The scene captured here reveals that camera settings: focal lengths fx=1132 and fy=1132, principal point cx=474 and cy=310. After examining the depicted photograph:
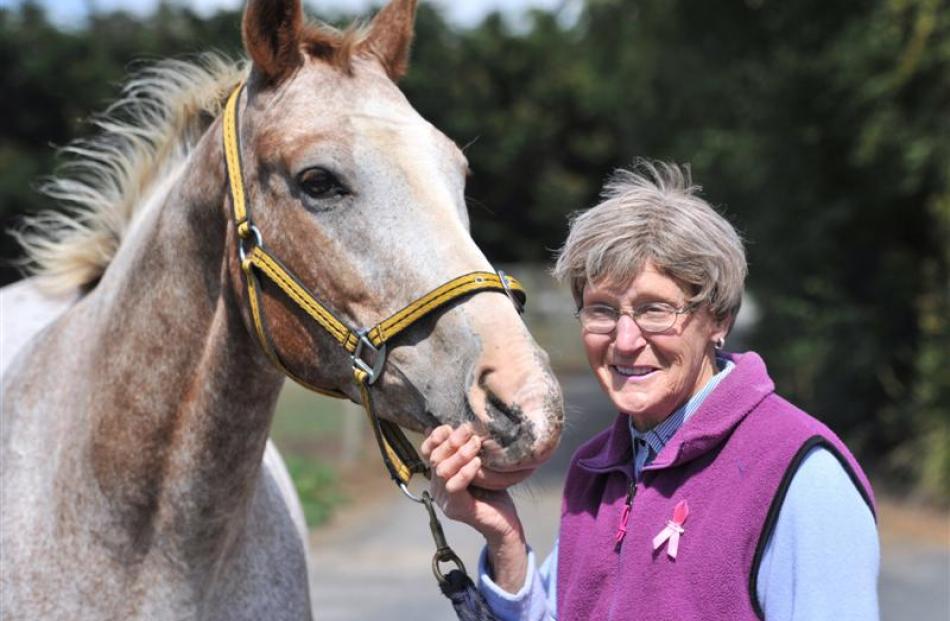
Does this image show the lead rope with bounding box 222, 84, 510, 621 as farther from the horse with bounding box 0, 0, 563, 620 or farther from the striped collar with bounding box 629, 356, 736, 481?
the striped collar with bounding box 629, 356, 736, 481

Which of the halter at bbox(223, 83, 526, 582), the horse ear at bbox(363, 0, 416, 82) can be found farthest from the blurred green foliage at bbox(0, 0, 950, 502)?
the halter at bbox(223, 83, 526, 582)

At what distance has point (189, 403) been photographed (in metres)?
2.47

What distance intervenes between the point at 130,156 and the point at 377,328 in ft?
4.73

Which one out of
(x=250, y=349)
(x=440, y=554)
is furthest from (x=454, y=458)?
(x=250, y=349)

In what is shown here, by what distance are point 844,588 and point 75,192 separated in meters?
2.68

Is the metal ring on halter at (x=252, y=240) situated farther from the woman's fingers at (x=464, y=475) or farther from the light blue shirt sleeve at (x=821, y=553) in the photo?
the light blue shirt sleeve at (x=821, y=553)

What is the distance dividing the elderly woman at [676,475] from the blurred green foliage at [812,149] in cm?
447

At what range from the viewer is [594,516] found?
2.27m

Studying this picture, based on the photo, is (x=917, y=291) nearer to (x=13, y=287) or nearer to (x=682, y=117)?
(x=682, y=117)

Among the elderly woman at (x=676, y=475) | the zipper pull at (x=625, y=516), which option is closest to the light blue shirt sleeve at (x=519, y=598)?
the elderly woman at (x=676, y=475)

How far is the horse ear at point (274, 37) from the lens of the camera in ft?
7.77

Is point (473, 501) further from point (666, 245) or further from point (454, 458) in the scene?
point (666, 245)

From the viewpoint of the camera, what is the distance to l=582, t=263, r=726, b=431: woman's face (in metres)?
2.07

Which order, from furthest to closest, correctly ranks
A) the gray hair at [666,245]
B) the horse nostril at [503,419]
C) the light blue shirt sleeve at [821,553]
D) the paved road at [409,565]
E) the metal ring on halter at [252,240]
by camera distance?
the paved road at [409,565]
the metal ring on halter at [252,240]
the gray hair at [666,245]
the horse nostril at [503,419]
the light blue shirt sleeve at [821,553]
